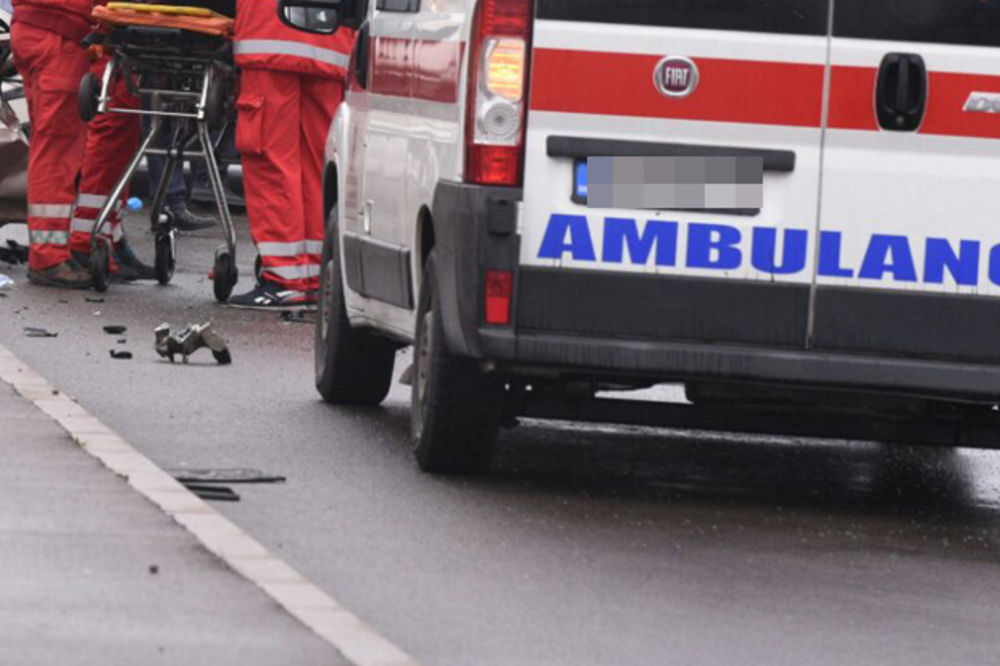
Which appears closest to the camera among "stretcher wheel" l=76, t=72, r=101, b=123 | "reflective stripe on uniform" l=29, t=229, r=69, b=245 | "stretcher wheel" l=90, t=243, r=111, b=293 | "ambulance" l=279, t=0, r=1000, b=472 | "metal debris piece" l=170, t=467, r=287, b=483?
"ambulance" l=279, t=0, r=1000, b=472

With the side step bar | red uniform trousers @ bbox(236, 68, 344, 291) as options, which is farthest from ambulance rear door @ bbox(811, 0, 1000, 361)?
red uniform trousers @ bbox(236, 68, 344, 291)

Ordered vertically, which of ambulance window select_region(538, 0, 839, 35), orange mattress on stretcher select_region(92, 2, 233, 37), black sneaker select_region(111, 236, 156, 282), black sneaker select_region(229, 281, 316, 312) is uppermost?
ambulance window select_region(538, 0, 839, 35)

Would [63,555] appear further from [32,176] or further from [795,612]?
[32,176]

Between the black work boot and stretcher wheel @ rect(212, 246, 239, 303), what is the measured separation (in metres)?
1.08

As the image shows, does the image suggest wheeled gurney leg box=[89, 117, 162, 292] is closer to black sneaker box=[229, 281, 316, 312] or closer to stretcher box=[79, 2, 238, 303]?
stretcher box=[79, 2, 238, 303]

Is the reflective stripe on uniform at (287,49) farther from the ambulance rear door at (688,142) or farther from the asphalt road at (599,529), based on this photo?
the ambulance rear door at (688,142)

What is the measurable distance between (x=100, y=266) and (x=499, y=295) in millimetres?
8273

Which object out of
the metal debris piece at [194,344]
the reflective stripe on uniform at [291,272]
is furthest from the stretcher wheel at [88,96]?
the metal debris piece at [194,344]

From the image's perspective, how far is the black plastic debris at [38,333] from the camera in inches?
537

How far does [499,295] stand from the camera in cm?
855

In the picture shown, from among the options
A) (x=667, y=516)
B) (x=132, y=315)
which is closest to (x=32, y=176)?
(x=132, y=315)

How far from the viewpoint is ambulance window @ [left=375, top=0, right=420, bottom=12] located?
969 centimetres

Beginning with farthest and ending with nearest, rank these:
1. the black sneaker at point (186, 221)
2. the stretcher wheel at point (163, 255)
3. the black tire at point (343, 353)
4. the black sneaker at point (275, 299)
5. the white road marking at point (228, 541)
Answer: the black sneaker at point (186, 221)
the stretcher wheel at point (163, 255)
the black sneaker at point (275, 299)
the black tire at point (343, 353)
the white road marking at point (228, 541)

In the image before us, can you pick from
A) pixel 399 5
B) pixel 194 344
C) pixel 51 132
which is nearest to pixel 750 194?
pixel 399 5
